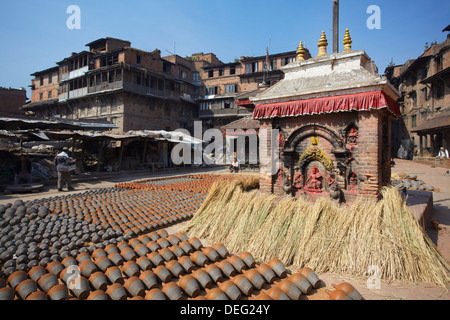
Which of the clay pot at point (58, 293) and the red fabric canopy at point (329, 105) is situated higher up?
the red fabric canopy at point (329, 105)

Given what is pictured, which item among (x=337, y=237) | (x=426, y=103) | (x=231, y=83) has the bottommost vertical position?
(x=337, y=237)

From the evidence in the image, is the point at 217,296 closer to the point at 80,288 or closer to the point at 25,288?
the point at 80,288

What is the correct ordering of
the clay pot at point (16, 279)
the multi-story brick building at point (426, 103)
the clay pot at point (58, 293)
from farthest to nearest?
the multi-story brick building at point (426, 103) < the clay pot at point (16, 279) < the clay pot at point (58, 293)

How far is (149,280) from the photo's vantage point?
3.47 m

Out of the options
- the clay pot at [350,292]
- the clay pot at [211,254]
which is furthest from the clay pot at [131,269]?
the clay pot at [350,292]

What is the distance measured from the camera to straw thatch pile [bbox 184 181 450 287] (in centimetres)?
394

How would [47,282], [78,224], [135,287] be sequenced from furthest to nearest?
[78,224]
[47,282]
[135,287]

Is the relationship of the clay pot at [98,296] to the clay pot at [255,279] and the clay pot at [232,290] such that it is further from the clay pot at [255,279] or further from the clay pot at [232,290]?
the clay pot at [255,279]

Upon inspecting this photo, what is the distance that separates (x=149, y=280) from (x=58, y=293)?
3.53 ft

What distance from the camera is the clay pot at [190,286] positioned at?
3.29 m

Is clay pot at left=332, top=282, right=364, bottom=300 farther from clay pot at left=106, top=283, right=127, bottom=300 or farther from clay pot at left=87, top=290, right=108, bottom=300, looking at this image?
clay pot at left=87, top=290, right=108, bottom=300

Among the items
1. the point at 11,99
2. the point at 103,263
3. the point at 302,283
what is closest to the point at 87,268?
the point at 103,263
